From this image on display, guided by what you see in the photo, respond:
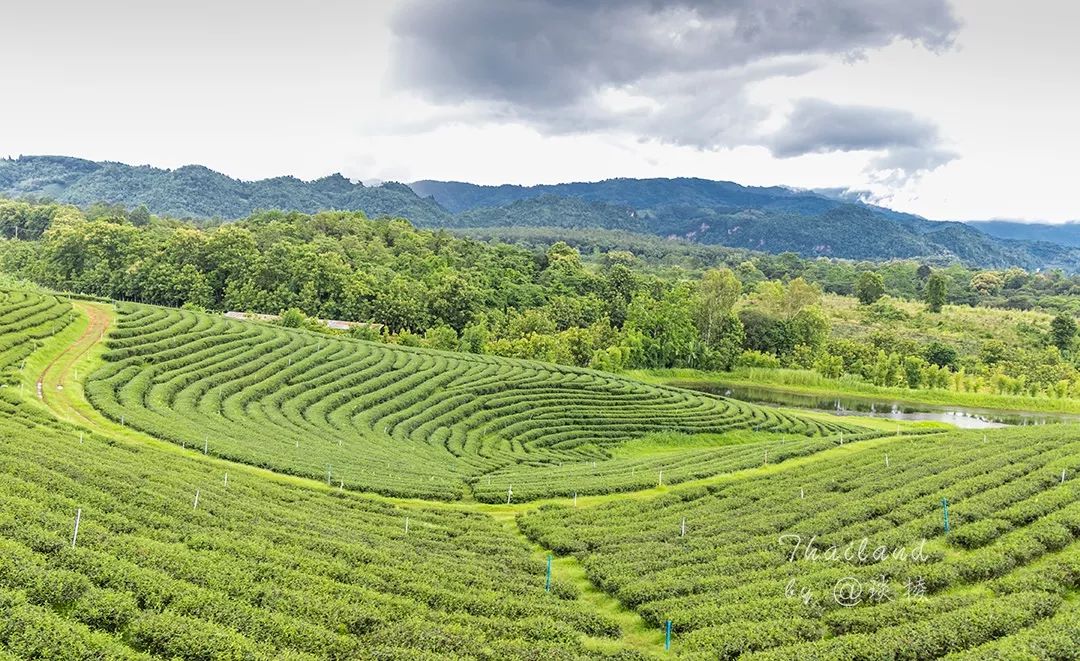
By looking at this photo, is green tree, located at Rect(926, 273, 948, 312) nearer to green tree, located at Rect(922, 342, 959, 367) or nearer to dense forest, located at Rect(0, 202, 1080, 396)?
dense forest, located at Rect(0, 202, 1080, 396)

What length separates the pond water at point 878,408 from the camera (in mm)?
77875

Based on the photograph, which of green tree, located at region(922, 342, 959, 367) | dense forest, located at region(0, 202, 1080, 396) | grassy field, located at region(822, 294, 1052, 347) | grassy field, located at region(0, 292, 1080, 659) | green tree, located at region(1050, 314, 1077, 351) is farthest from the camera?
grassy field, located at region(822, 294, 1052, 347)

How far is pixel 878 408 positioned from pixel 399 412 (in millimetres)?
63324

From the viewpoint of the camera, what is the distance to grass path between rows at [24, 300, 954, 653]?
16.7 m

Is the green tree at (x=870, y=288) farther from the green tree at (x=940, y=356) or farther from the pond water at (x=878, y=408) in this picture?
the pond water at (x=878, y=408)

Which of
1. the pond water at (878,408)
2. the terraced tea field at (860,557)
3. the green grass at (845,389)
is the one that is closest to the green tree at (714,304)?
the green grass at (845,389)

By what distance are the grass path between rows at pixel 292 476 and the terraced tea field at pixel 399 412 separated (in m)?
0.68

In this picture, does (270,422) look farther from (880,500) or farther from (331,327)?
(331,327)

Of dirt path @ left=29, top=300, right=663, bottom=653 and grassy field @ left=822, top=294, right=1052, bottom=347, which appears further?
grassy field @ left=822, top=294, right=1052, bottom=347

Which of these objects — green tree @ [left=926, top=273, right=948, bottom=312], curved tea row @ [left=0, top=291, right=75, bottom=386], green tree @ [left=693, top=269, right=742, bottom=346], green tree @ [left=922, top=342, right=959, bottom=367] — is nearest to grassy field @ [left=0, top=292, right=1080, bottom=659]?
curved tea row @ [left=0, top=291, right=75, bottom=386]

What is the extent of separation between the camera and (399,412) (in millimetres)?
49906

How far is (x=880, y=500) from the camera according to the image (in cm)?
2280

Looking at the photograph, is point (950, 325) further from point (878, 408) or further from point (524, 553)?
point (524, 553)

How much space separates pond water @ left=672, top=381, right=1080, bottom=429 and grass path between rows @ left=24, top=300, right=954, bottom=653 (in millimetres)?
44266
